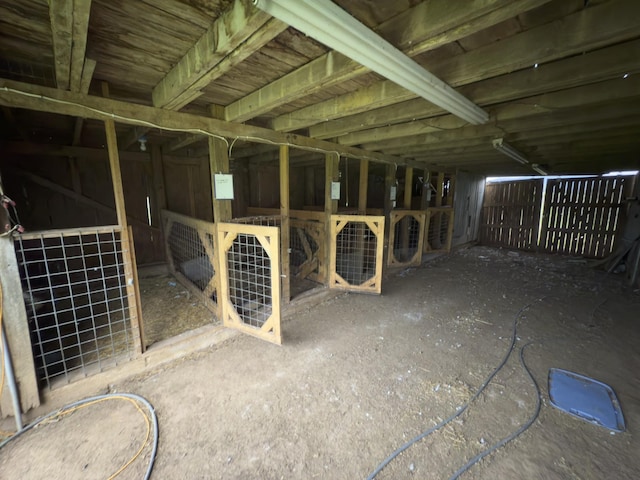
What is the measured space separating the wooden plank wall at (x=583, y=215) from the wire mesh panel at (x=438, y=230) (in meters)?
2.90

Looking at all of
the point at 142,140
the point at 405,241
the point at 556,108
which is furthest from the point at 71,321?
the point at 405,241

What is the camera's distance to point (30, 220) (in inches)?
144

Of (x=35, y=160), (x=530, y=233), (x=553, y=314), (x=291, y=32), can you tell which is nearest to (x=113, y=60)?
(x=291, y=32)

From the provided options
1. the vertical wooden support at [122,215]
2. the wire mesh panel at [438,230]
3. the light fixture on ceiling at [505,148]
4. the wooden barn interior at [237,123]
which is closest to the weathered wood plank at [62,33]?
the wooden barn interior at [237,123]

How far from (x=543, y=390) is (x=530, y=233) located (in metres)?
6.97

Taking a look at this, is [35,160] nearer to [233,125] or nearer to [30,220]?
[30,220]

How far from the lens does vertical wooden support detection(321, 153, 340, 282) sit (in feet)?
12.2

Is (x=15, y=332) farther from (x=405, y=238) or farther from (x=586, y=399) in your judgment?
(x=405, y=238)

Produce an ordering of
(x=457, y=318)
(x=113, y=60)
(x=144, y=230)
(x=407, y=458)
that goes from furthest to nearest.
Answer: (x=144, y=230)
(x=457, y=318)
(x=113, y=60)
(x=407, y=458)

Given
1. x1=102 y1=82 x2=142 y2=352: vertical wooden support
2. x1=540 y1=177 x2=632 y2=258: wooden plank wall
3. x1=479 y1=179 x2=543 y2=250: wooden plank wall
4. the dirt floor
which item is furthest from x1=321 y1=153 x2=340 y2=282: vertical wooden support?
x1=540 y1=177 x2=632 y2=258: wooden plank wall

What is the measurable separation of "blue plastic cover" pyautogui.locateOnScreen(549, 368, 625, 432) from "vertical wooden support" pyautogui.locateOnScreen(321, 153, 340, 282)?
105 inches

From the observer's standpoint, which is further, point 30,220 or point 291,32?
point 30,220

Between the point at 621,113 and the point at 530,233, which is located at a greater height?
the point at 621,113

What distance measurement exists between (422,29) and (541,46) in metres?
0.68
